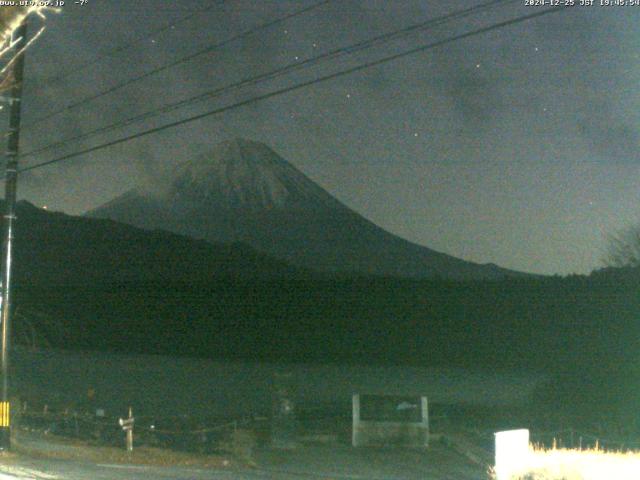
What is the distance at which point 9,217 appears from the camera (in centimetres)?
1750

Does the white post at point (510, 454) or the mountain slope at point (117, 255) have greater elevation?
the mountain slope at point (117, 255)

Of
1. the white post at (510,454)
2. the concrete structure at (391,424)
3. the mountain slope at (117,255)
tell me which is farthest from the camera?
the mountain slope at (117,255)

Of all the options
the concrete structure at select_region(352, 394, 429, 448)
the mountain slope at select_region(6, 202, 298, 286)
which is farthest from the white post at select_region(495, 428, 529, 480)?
the mountain slope at select_region(6, 202, 298, 286)

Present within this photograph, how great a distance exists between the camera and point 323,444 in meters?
22.5

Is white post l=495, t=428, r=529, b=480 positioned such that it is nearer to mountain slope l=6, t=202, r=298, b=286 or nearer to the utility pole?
the utility pole

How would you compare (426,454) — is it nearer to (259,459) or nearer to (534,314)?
(259,459)

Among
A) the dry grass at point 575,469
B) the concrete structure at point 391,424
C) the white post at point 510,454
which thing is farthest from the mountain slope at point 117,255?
the dry grass at point 575,469

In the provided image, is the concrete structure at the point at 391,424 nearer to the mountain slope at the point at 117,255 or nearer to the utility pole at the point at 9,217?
the utility pole at the point at 9,217

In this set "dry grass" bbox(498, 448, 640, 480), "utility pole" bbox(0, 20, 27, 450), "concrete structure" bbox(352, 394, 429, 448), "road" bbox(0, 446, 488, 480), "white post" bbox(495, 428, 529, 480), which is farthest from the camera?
"concrete structure" bbox(352, 394, 429, 448)

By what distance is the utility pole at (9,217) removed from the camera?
56.1 ft

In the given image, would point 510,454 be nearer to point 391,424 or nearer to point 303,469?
point 303,469

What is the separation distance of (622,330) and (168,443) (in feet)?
89.6

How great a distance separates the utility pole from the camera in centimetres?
1709

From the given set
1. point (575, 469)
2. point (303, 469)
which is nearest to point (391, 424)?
point (303, 469)
